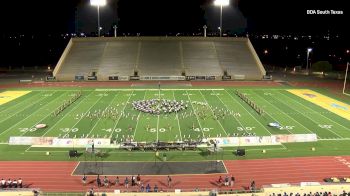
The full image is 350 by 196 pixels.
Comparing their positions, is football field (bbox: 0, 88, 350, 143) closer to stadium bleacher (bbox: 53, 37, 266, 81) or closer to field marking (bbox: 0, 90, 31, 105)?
field marking (bbox: 0, 90, 31, 105)

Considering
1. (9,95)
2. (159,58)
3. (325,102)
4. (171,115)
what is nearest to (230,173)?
(171,115)

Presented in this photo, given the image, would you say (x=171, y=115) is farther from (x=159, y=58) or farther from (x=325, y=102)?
(x=159, y=58)

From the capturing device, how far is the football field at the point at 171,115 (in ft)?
103

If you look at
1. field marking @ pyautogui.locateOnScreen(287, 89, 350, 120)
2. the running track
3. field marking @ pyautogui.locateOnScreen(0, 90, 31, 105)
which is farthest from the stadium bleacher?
the running track

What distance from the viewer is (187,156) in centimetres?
2645

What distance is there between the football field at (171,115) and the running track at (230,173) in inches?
213

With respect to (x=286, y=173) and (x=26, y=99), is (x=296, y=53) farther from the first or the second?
→ (x=286, y=173)

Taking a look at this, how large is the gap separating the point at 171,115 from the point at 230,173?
13891mm

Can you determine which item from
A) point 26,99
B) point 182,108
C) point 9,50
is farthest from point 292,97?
point 9,50

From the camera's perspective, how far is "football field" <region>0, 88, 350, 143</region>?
103 feet

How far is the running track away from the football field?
541 centimetres

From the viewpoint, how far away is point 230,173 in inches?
933

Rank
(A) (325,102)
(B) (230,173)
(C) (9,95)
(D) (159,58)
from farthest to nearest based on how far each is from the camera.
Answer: (D) (159,58), (C) (9,95), (A) (325,102), (B) (230,173)

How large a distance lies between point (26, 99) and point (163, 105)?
16528 millimetres
